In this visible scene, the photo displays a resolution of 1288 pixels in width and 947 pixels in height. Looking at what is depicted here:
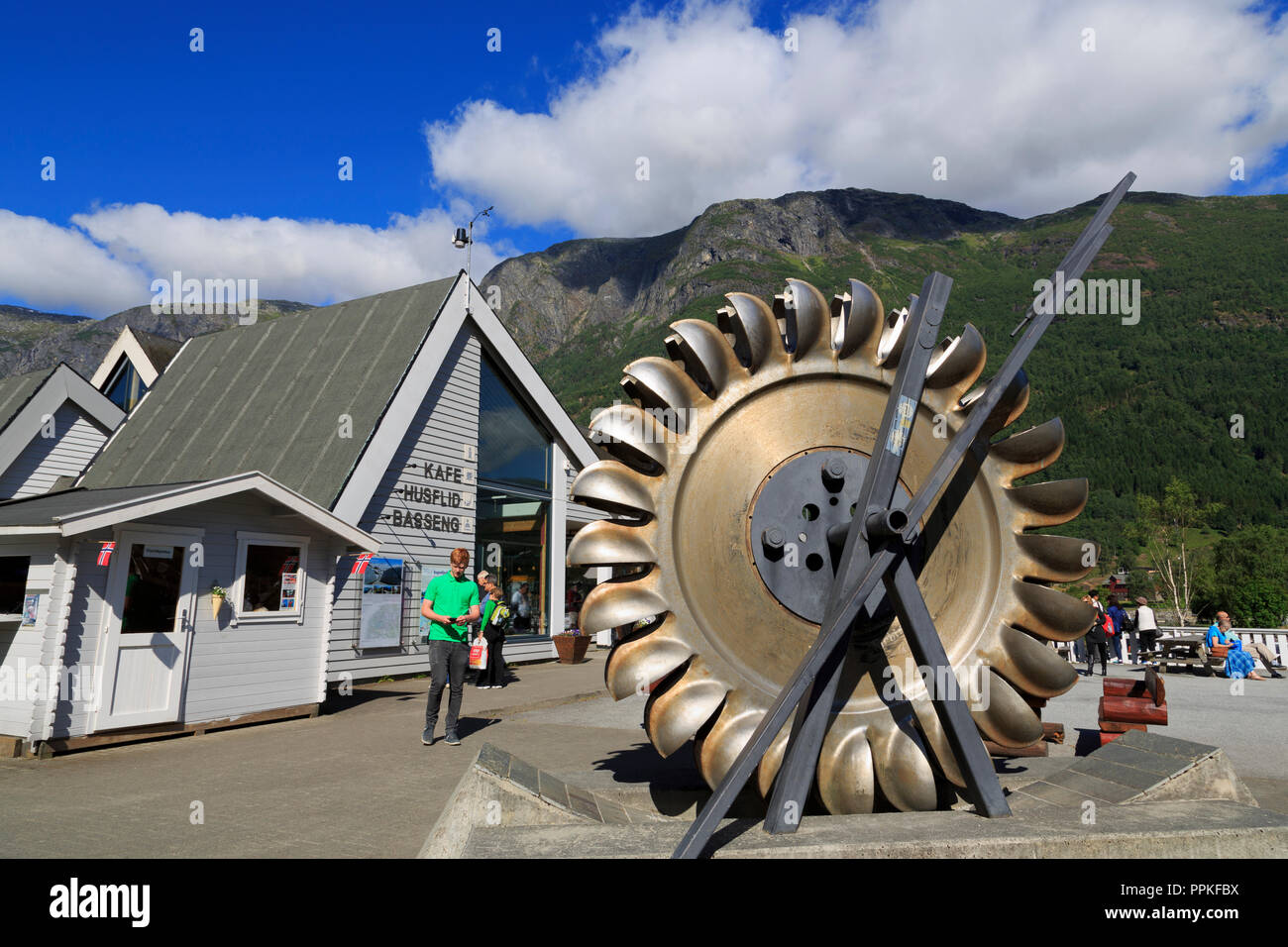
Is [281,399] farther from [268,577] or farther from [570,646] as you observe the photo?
[570,646]

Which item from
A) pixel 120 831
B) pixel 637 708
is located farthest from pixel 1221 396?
pixel 120 831

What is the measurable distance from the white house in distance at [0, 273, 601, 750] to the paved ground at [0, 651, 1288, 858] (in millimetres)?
733

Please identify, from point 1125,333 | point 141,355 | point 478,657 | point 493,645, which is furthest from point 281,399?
point 1125,333

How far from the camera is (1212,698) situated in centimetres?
1344

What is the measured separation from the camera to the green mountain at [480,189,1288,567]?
102 meters

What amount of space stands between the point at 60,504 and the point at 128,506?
176 cm

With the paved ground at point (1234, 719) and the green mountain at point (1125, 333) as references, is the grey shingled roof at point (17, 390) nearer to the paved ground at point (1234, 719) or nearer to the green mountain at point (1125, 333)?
the paved ground at point (1234, 719)

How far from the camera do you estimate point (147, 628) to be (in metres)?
8.82

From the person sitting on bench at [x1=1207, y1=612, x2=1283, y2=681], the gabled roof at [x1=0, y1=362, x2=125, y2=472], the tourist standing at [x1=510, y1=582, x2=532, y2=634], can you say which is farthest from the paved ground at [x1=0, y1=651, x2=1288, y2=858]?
the gabled roof at [x1=0, y1=362, x2=125, y2=472]

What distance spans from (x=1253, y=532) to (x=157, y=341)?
236 feet
